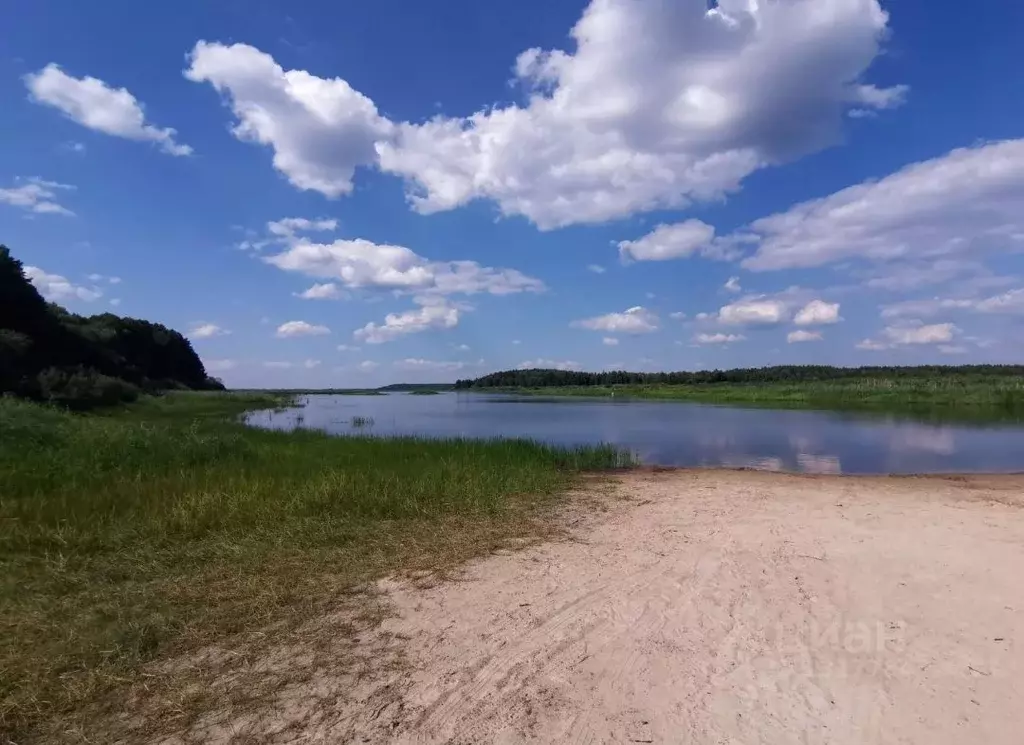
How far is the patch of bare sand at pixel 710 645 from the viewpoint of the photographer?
3.29 m

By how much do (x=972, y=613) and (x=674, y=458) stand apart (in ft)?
45.8

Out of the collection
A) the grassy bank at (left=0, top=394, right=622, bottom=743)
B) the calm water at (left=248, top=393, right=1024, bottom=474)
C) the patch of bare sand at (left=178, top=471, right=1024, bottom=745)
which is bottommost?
the calm water at (left=248, top=393, right=1024, bottom=474)

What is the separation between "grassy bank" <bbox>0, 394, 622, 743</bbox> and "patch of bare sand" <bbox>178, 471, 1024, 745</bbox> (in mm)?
747

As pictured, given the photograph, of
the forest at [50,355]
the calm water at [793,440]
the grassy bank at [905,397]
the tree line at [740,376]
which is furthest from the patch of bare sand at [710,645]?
the tree line at [740,376]

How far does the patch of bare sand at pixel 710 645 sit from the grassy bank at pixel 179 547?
0.75m

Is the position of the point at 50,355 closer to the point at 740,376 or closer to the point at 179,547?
the point at 179,547

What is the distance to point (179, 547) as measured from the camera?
19.8ft

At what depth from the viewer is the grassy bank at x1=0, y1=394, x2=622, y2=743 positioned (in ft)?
11.4

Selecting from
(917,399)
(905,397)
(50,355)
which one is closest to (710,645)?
(50,355)

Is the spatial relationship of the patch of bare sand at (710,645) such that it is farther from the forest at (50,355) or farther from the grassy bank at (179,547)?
the forest at (50,355)

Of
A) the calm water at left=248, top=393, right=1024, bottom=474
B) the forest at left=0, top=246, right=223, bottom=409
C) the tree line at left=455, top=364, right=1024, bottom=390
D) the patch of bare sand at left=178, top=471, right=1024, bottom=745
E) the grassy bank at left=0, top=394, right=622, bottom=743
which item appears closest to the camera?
the patch of bare sand at left=178, top=471, right=1024, bottom=745

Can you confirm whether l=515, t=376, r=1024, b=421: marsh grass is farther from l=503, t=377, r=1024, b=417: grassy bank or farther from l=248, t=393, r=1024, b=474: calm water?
l=248, t=393, r=1024, b=474: calm water

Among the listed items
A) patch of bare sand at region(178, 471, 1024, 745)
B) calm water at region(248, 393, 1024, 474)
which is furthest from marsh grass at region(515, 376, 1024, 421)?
patch of bare sand at region(178, 471, 1024, 745)

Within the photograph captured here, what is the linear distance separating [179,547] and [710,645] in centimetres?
497
